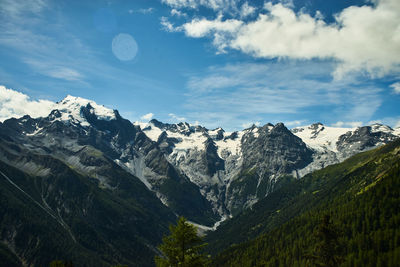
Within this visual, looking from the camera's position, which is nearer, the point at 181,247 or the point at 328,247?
the point at 181,247

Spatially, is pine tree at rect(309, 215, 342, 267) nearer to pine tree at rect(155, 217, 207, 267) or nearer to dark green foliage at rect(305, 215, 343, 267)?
dark green foliage at rect(305, 215, 343, 267)

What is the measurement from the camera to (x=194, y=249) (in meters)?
36.8

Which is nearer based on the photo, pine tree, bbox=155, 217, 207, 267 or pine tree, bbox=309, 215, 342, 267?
pine tree, bbox=155, 217, 207, 267

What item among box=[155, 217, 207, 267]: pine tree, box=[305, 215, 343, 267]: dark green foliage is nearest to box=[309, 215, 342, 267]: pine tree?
box=[305, 215, 343, 267]: dark green foliage

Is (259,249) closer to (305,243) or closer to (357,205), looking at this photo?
(305,243)

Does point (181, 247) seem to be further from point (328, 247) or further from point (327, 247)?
point (328, 247)

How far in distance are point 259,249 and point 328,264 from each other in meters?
156

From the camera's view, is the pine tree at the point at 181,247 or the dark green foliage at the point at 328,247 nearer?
the pine tree at the point at 181,247

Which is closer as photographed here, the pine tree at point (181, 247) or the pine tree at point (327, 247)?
the pine tree at point (181, 247)

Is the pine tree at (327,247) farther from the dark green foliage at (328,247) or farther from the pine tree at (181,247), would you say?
the pine tree at (181,247)

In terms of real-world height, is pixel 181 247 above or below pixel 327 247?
below

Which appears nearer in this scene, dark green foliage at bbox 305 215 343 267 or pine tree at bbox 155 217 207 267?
pine tree at bbox 155 217 207 267

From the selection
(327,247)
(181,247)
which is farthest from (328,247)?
(181,247)

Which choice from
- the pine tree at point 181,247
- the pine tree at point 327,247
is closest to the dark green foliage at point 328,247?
the pine tree at point 327,247
